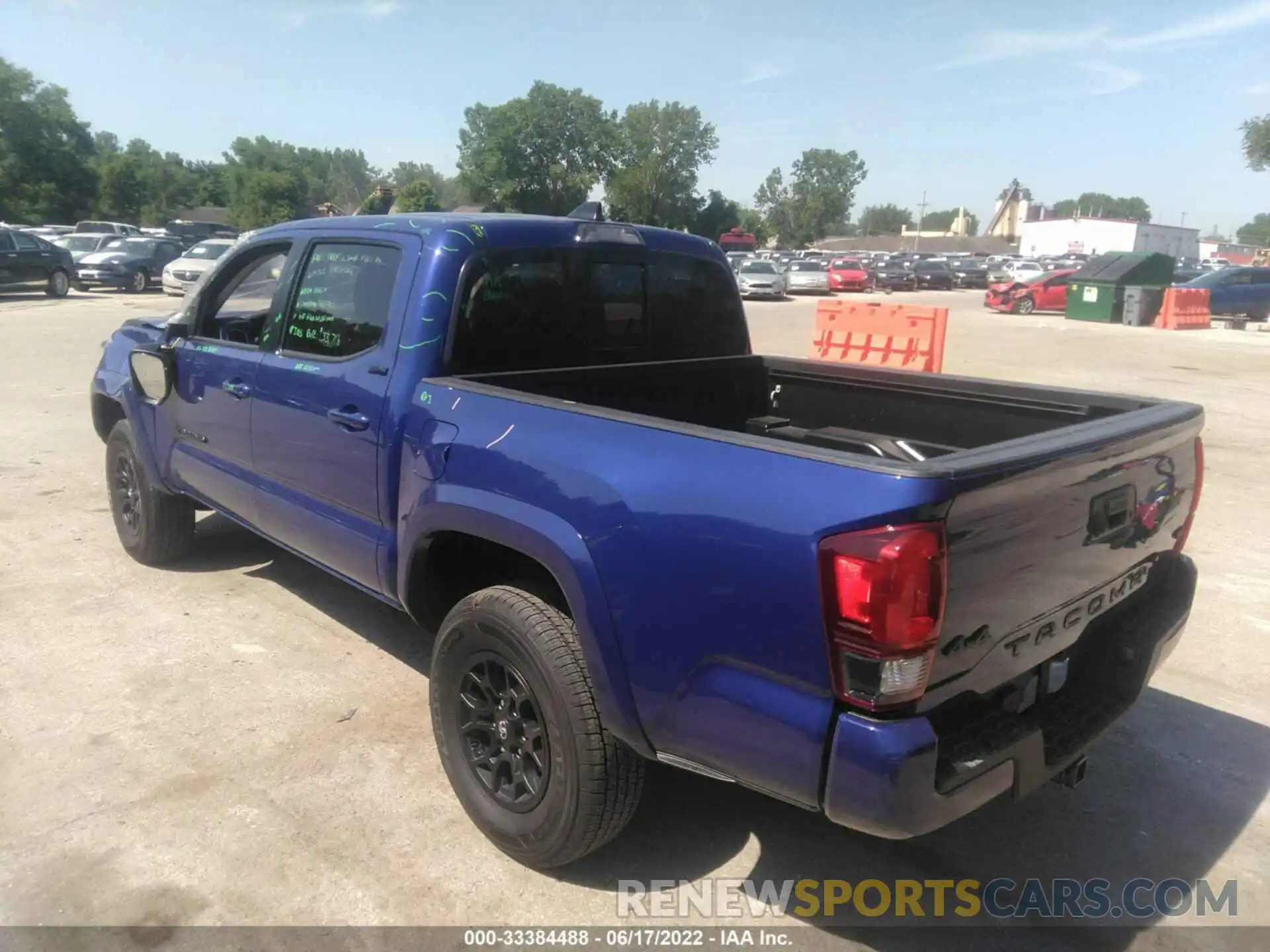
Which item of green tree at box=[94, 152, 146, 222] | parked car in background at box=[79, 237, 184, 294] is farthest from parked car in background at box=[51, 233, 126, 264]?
green tree at box=[94, 152, 146, 222]

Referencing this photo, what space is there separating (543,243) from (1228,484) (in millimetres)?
6850

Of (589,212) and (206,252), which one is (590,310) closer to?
(589,212)

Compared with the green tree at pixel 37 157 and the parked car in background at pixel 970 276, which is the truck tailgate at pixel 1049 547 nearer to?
the parked car in background at pixel 970 276

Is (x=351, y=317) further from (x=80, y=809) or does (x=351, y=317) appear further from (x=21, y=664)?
(x=21, y=664)

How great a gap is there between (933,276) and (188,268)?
34.2 metres

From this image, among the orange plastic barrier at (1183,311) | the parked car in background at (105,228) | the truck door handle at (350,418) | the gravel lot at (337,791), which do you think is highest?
the parked car in background at (105,228)

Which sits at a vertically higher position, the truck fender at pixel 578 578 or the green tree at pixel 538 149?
the green tree at pixel 538 149

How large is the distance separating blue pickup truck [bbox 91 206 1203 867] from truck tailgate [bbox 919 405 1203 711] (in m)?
0.01

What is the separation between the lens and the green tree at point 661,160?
84125 mm

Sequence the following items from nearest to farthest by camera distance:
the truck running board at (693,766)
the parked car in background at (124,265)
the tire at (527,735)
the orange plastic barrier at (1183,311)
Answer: the truck running board at (693,766) → the tire at (527,735) → the orange plastic barrier at (1183,311) → the parked car in background at (124,265)

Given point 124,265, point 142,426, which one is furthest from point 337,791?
point 124,265

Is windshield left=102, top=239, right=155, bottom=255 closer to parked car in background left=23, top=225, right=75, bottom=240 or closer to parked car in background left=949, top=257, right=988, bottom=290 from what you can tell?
parked car in background left=23, top=225, right=75, bottom=240

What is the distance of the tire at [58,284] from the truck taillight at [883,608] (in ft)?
86.6

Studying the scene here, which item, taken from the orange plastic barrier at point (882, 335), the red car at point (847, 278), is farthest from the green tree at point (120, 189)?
the orange plastic barrier at point (882, 335)
